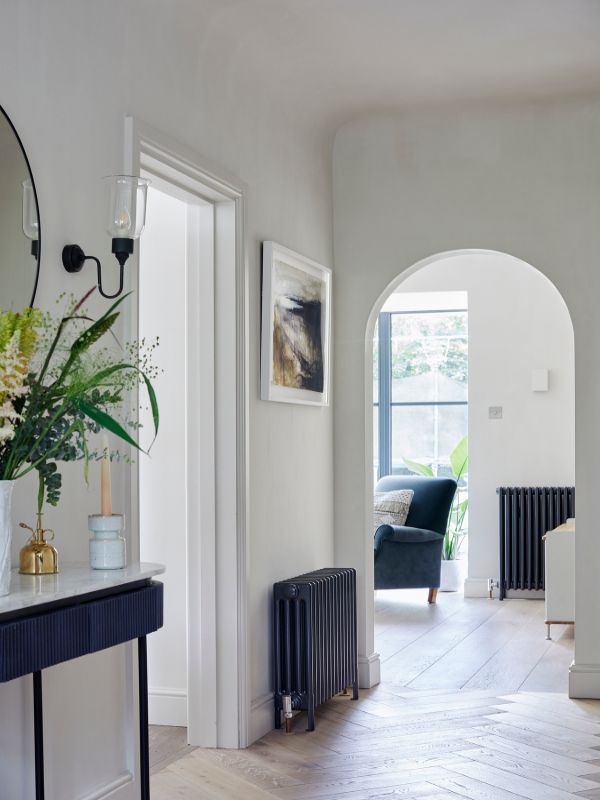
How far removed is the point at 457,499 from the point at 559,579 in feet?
8.66

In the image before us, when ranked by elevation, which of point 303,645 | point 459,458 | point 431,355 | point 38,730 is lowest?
point 303,645

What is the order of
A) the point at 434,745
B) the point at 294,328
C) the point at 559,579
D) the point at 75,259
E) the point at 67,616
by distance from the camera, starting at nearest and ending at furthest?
the point at 67,616, the point at 75,259, the point at 434,745, the point at 294,328, the point at 559,579

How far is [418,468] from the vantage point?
8938mm

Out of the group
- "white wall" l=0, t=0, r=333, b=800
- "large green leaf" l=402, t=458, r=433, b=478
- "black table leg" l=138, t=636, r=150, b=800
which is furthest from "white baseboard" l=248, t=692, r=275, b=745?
"large green leaf" l=402, t=458, r=433, b=478

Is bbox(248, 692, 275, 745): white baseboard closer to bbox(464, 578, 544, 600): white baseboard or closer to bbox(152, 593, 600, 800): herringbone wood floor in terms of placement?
bbox(152, 593, 600, 800): herringbone wood floor

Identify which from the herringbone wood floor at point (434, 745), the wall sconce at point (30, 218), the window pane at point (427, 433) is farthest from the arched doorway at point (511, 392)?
the wall sconce at point (30, 218)

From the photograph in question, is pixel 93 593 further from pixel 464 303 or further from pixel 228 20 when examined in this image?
pixel 464 303

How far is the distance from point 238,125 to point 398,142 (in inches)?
50.0

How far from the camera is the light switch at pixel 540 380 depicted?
8.00 m

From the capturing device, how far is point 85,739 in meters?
2.97

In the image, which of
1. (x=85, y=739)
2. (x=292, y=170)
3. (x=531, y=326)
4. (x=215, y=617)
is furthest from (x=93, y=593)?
(x=531, y=326)

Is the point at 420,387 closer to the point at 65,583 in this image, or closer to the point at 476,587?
the point at 476,587

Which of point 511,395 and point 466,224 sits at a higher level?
point 466,224

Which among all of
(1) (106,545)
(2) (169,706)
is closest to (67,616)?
(1) (106,545)
